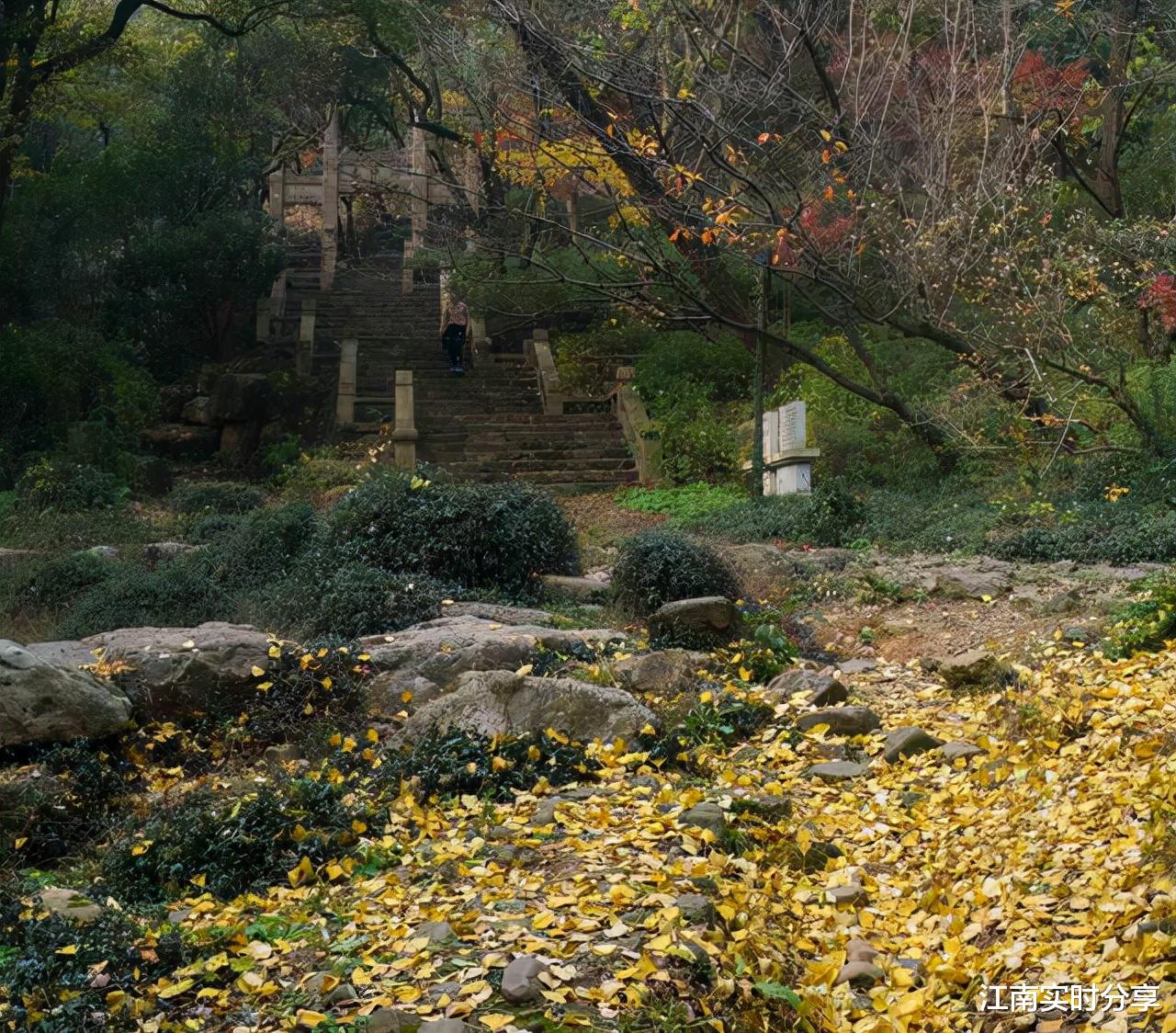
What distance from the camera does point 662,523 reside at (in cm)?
1569

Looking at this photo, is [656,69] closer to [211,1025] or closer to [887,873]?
[887,873]

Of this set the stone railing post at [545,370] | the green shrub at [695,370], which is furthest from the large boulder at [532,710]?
the stone railing post at [545,370]

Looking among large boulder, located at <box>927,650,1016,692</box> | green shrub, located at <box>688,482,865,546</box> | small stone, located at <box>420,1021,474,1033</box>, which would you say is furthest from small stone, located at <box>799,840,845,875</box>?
green shrub, located at <box>688,482,865,546</box>

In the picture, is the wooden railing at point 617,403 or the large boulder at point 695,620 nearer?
the large boulder at point 695,620

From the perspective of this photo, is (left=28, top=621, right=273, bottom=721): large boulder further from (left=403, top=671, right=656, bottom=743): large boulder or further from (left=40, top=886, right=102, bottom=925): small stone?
(left=40, top=886, right=102, bottom=925): small stone

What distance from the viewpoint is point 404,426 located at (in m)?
20.2

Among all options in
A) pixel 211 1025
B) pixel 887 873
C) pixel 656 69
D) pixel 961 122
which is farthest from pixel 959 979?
pixel 961 122

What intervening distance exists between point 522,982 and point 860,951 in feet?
3.88

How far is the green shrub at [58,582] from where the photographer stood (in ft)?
33.7

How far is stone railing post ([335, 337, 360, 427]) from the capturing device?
21.6 meters

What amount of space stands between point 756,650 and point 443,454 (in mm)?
12615

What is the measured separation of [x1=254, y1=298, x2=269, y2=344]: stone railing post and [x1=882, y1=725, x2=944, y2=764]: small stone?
67.7 feet

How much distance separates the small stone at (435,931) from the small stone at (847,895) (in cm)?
136

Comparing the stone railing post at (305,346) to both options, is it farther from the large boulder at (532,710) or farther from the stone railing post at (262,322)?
the large boulder at (532,710)
